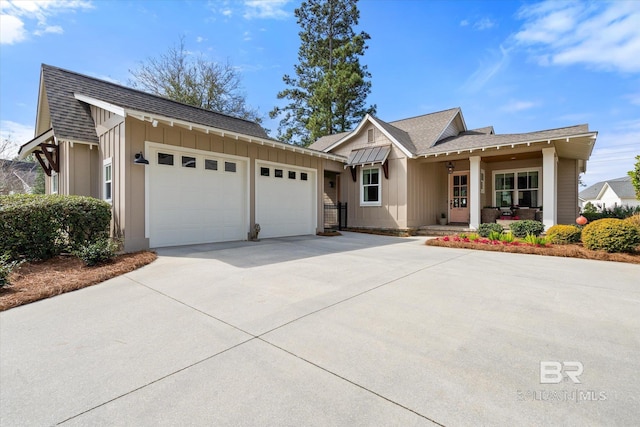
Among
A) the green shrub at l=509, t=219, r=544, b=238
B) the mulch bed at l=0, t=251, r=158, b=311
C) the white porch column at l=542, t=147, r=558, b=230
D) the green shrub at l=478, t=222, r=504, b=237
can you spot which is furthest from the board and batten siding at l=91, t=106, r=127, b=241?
the white porch column at l=542, t=147, r=558, b=230

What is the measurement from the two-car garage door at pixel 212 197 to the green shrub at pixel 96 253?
4.33 feet

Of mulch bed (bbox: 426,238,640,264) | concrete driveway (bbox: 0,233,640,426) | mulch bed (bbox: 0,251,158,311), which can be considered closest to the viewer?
concrete driveway (bbox: 0,233,640,426)

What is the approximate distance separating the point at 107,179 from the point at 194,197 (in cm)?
232

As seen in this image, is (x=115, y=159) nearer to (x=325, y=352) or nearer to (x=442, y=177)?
(x=325, y=352)

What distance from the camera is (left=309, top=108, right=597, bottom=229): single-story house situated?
1122cm

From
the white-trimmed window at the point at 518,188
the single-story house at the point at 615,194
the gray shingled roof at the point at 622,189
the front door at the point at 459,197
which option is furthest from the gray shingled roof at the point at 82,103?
the gray shingled roof at the point at 622,189

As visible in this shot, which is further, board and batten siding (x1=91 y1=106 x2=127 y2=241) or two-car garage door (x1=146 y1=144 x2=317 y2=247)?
two-car garage door (x1=146 y1=144 x2=317 y2=247)

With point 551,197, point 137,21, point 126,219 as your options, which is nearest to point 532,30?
point 551,197

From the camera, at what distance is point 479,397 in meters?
1.83

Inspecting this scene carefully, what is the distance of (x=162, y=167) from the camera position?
7.19m

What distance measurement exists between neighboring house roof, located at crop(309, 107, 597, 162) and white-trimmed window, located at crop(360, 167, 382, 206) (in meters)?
1.66

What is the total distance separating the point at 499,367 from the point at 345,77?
23516 mm

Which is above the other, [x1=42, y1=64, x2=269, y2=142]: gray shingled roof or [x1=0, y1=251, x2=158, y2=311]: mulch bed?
[x1=42, y1=64, x2=269, y2=142]: gray shingled roof

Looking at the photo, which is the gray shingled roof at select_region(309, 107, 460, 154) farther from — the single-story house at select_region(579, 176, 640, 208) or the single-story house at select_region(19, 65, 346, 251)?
the single-story house at select_region(579, 176, 640, 208)
